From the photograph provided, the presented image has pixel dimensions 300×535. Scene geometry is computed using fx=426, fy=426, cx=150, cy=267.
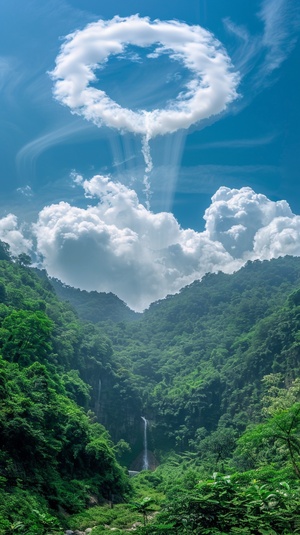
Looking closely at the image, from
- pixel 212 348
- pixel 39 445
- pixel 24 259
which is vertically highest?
pixel 24 259

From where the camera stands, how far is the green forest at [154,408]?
10.4 metres

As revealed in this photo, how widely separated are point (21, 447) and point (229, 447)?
3308 cm

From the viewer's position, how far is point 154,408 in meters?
71.0

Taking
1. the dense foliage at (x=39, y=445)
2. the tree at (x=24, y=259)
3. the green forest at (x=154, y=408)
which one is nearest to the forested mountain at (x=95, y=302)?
the green forest at (x=154, y=408)

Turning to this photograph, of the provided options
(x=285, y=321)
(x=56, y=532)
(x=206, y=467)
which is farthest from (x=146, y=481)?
(x=56, y=532)

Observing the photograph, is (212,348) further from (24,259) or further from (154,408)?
(24,259)

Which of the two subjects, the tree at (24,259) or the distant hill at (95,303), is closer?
the tree at (24,259)

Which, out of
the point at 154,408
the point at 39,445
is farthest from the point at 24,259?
the point at 39,445

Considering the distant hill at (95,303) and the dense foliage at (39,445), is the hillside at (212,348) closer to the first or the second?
the distant hill at (95,303)

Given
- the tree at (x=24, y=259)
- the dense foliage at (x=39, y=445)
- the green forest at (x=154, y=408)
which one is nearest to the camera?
the green forest at (x=154, y=408)

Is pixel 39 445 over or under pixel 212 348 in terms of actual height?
under

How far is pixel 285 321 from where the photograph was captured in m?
58.1

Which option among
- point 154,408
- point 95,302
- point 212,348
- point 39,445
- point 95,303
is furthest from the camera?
point 95,302

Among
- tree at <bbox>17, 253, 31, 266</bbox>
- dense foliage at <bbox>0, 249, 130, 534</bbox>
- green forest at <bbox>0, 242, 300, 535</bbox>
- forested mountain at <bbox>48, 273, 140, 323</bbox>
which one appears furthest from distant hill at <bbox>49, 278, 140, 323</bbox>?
dense foliage at <bbox>0, 249, 130, 534</bbox>
